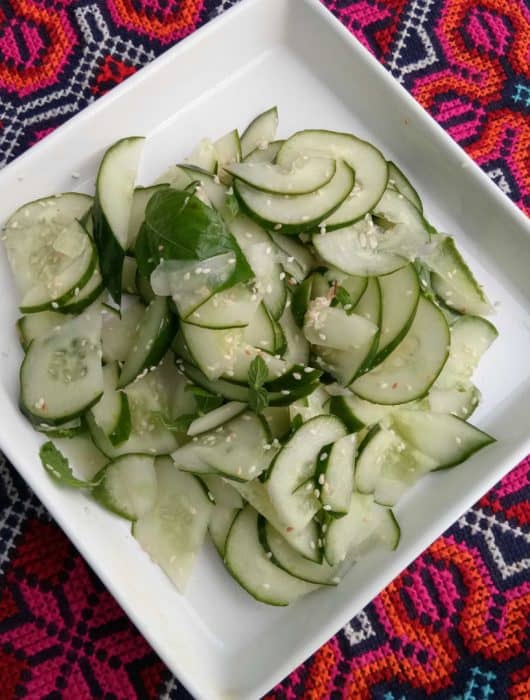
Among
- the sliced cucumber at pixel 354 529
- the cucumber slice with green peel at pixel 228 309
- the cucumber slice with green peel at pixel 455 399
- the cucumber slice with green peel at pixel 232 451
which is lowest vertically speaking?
the sliced cucumber at pixel 354 529

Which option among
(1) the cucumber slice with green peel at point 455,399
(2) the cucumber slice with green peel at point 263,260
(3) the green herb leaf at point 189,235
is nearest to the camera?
(3) the green herb leaf at point 189,235

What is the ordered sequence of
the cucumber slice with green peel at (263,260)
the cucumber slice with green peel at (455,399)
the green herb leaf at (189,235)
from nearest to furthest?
1. the green herb leaf at (189,235)
2. the cucumber slice with green peel at (263,260)
3. the cucumber slice with green peel at (455,399)

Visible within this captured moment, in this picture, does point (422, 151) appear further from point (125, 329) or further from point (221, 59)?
point (125, 329)

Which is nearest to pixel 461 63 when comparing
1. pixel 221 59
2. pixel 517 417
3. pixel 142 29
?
pixel 221 59

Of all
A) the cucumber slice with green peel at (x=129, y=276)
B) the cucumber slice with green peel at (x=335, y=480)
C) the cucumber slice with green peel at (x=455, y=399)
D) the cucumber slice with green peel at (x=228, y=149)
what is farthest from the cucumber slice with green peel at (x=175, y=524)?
the cucumber slice with green peel at (x=228, y=149)

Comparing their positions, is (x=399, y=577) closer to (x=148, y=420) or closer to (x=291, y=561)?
(x=291, y=561)

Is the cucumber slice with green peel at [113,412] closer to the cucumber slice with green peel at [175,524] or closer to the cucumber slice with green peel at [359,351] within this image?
the cucumber slice with green peel at [175,524]
